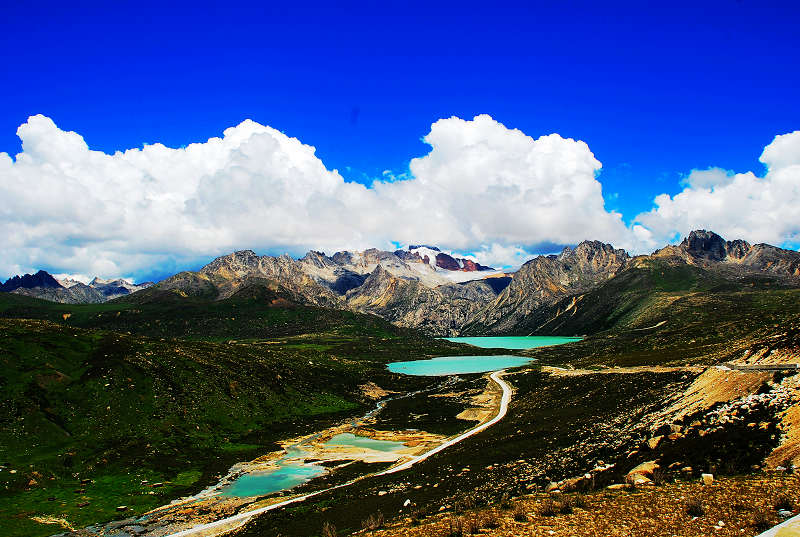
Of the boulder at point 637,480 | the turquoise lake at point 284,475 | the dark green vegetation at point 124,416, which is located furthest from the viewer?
the turquoise lake at point 284,475

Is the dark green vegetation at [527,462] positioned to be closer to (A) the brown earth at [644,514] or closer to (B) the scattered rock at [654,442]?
(B) the scattered rock at [654,442]

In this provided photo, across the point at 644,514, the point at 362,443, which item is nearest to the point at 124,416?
the point at 362,443

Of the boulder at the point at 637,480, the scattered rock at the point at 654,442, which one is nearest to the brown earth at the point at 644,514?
the boulder at the point at 637,480

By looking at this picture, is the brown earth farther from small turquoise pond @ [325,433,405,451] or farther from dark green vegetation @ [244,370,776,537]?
small turquoise pond @ [325,433,405,451]

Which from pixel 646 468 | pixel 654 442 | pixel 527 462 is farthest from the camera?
pixel 527 462

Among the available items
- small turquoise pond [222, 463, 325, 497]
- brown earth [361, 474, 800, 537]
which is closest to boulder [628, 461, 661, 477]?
brown earth [361, 474, 800, 537]

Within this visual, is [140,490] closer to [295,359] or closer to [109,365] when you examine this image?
[109,365]

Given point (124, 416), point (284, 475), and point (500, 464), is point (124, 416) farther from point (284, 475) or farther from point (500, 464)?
point (500, 464)
